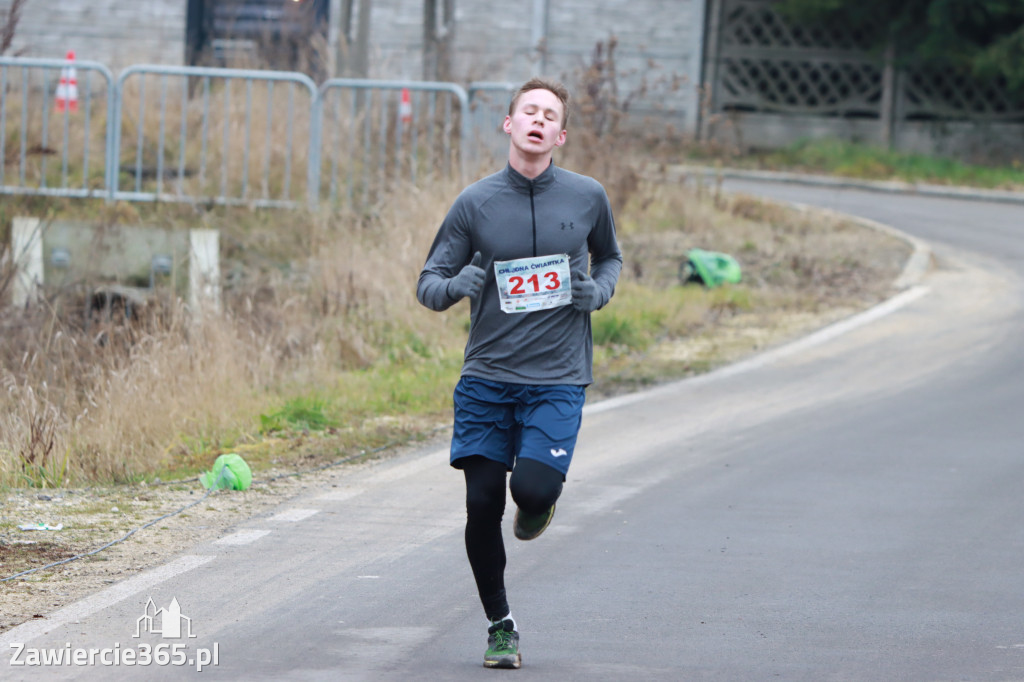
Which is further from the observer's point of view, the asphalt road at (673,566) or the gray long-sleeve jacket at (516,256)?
the asphalt road at (673,566)

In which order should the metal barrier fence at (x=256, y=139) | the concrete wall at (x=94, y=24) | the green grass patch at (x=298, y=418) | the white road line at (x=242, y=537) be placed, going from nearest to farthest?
the white road line at (x=242, y=537), the green grass patch at (x=298, y=418), the metal barrier fence at (x=256, y=139), the concrete wall at (x=94, y=24)

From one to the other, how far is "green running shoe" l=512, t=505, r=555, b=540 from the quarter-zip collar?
1.05 m

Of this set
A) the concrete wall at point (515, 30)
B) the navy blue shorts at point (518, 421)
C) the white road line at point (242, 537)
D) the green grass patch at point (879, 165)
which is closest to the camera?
the navy blue shorts at point (518, 421)

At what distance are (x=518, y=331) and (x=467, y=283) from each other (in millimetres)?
287

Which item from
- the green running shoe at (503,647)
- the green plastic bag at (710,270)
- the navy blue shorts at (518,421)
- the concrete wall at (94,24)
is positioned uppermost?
the concrete wall at (94,24)

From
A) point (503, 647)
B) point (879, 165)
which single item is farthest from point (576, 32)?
point (503, 647)

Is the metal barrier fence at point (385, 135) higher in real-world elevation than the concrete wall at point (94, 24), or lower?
lower

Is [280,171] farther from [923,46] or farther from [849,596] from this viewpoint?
[923,46]

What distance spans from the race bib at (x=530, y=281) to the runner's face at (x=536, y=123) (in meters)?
0.36

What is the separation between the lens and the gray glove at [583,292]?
15.3 feet

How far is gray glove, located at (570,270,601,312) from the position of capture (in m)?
4.66

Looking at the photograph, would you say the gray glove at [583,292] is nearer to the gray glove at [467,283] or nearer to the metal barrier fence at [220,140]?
the gray glove at [467,283]

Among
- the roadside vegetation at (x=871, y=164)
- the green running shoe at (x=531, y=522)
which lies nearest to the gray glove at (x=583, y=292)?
the green running shoe at (x=531, y=522)

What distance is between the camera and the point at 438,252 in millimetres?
4785
